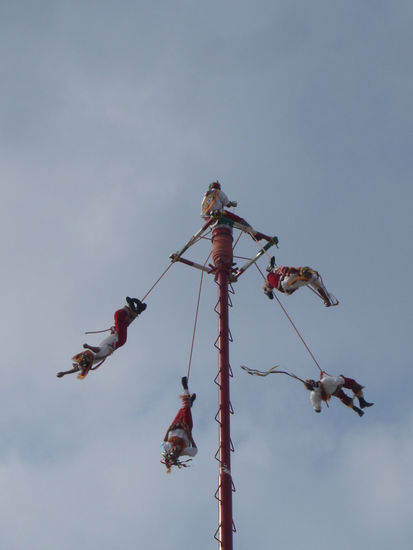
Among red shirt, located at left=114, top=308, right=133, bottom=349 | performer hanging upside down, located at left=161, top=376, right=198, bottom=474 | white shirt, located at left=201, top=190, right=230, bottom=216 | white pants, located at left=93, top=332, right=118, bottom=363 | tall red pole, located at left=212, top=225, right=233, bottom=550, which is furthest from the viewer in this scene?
white shirt, located at left=201, top=190, right=230, bottom=216

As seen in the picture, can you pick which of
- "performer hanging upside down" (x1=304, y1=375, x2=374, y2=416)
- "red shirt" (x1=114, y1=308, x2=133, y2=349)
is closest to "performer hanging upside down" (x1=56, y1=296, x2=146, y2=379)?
"red shirt" (x1=114, y1=308, x2=133, y2=349)

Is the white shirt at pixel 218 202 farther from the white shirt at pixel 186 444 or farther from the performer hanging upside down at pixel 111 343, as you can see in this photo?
the white shirt at pixel 186 444

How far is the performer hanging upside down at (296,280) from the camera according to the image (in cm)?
2098

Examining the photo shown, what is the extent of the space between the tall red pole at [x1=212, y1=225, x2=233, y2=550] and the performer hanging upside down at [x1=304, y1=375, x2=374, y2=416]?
2335 millimetres

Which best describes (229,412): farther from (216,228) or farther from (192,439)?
(216,228)

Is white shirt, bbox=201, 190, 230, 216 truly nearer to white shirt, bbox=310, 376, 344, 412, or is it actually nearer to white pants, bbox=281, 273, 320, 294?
white pants, bbox=281, 273, 320, 294

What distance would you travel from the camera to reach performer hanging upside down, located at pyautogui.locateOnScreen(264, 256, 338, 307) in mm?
20984

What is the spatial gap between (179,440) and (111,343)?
3452 millimetres

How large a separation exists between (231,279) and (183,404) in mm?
3758

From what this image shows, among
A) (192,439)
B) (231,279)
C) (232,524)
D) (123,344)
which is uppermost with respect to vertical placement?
(231,279)

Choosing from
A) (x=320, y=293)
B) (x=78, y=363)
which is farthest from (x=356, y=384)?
(x=78, y=363)

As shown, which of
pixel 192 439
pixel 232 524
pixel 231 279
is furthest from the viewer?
pixel 231 279

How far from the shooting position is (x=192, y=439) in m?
20.1

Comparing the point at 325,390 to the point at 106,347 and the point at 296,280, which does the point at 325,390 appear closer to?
the point at 296,280
